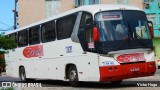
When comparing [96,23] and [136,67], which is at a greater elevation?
[96,23]

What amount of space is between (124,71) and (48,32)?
5487mm

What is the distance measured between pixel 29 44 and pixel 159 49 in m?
32.3

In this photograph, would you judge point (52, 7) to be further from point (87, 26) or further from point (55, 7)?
point (87, 26)

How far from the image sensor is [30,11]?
51.2 meters

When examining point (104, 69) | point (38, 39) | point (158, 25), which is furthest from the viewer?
point (158, 25)

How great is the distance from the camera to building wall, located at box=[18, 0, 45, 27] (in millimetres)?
50781

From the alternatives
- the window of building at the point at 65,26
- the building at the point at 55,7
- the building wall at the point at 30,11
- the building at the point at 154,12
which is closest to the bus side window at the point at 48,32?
the window of building at the point at 65,26

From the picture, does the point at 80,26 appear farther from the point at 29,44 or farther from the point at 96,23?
the point at 29,44

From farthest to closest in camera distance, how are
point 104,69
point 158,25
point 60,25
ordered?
point 158,25, point 60,25, point 104,69

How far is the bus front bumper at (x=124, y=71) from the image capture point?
1532cm

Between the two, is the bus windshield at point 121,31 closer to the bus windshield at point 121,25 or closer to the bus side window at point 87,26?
the bus windshield at point 121,25

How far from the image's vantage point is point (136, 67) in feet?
51.8

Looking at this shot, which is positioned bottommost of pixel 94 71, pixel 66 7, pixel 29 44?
pixel 94 71

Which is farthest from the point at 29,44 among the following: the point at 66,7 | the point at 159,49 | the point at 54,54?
the point at 159,49
